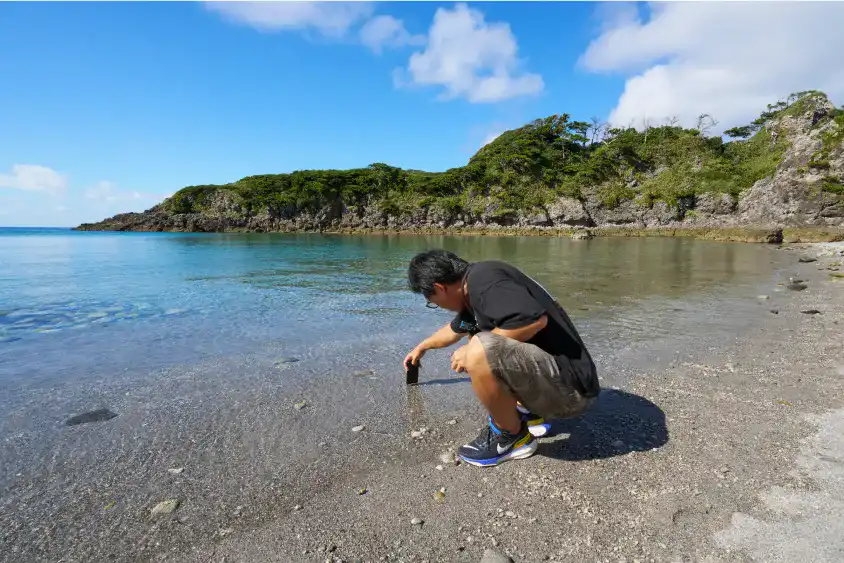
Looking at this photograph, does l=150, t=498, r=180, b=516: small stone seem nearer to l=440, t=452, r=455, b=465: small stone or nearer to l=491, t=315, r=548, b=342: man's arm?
l=440, t=452, r=455, b=465: small stone

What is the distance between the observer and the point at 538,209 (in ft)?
260

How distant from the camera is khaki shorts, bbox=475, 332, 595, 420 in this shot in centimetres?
319

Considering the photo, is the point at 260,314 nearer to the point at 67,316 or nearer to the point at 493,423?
the point at 67,316

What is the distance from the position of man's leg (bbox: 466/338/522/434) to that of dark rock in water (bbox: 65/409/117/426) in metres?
3.96

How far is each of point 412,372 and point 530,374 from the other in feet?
6.98

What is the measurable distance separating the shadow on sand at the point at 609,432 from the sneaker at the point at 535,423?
→ 0.07 m

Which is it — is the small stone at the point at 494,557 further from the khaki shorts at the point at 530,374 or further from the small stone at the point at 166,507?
the small stone at the point at 166,507

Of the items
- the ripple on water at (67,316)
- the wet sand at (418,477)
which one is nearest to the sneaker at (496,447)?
the wet sand at (418,477)

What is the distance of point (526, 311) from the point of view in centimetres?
311

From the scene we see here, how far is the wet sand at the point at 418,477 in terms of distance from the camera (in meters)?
2.54

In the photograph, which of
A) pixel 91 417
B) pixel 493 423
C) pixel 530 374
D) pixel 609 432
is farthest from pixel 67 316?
pixel 609 432

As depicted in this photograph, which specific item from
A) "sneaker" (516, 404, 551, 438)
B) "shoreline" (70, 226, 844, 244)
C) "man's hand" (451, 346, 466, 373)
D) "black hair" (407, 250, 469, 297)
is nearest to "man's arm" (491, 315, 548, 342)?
"man's hand" (451, 346, 466, 373)

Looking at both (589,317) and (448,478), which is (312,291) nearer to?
(589,317)

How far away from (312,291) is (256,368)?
750cm
